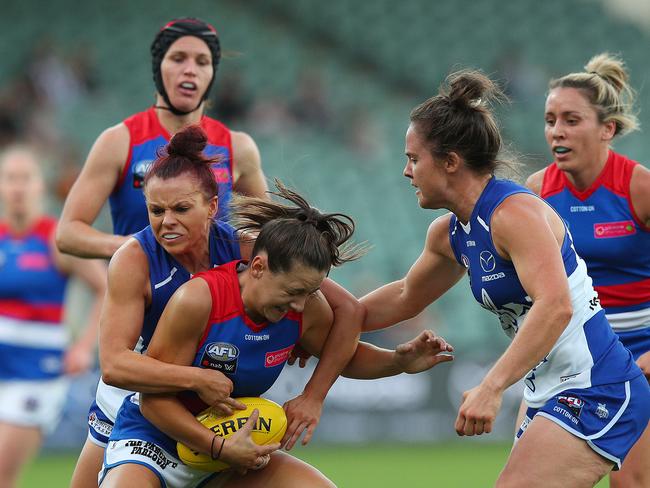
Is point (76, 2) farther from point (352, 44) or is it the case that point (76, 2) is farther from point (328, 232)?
point (328, 232)

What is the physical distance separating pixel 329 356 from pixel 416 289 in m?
0.69

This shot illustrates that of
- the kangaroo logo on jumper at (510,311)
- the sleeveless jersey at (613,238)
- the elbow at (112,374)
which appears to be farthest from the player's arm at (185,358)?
the sleeveless jersey at (613,238)

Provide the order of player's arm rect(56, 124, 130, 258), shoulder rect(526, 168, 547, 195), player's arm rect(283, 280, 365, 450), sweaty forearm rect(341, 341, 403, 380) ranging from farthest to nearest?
shoulder rect(526, 168, 547, 195) → player's arm rect(56, 124, 130, 258) → sweaty forearm rect(341, 341, 403, 380) → player's arm rect(283, 280, 365, 450)

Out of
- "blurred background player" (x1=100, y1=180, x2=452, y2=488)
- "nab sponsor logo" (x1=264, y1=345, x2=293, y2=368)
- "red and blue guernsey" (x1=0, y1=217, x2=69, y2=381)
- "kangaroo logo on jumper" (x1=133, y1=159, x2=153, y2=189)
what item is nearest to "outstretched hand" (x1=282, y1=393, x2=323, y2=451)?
"blurred background player" (x1=100, y1=180, x2=452, y2=488)

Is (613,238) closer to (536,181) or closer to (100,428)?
(536,181)

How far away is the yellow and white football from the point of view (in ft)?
14.4

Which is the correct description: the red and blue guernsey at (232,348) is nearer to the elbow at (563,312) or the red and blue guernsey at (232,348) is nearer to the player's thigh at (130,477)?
the player's thigh at (130,477)

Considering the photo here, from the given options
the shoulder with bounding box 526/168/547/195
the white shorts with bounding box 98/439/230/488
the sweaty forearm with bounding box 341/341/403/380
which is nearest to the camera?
the white shorts with bounding box 98/439/230/488

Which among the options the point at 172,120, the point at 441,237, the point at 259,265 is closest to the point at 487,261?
the point at 441,237

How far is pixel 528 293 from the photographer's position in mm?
4289

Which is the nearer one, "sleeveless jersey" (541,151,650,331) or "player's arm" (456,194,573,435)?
"player's arm" (456,194,573,435)

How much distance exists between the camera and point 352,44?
1972 cm

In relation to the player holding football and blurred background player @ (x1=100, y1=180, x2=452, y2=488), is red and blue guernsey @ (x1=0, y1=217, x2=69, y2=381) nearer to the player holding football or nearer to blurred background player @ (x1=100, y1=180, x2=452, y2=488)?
the player holding football

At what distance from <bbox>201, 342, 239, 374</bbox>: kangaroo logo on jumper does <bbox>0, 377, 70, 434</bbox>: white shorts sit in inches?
133
